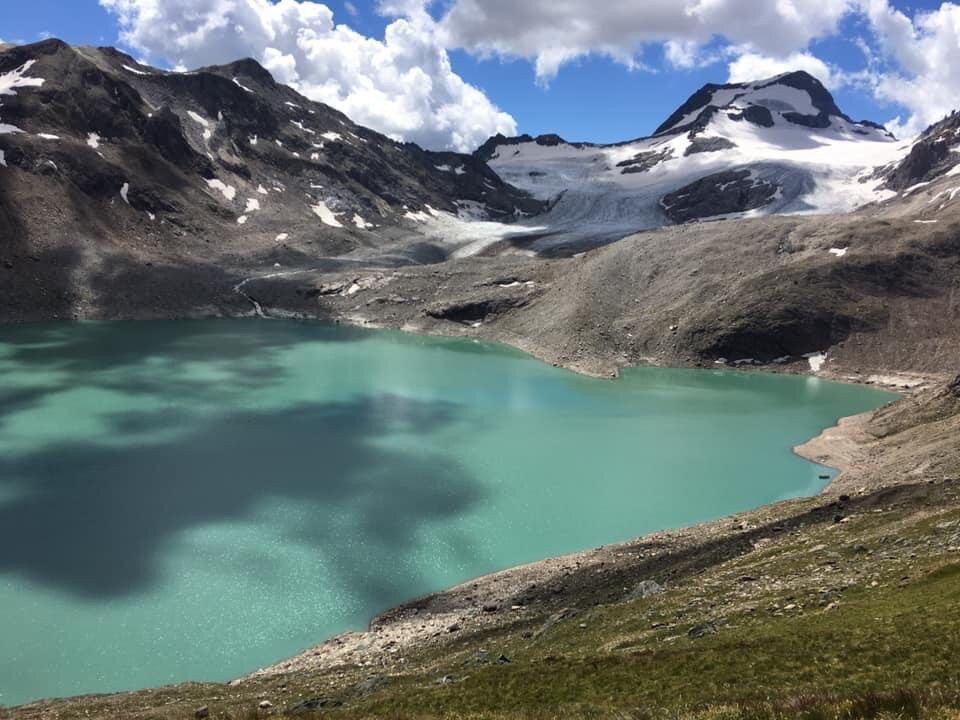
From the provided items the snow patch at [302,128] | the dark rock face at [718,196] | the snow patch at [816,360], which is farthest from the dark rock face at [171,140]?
the dark rock face at [718,196]

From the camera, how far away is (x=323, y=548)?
29859 millimetres

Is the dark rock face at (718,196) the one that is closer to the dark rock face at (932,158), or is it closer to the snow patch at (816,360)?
the dark rock face at (932,158)

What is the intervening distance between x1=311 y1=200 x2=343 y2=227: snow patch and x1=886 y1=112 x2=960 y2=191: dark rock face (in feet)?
402

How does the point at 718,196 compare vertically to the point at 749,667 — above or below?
above

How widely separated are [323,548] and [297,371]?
126 ft

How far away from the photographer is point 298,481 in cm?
3775

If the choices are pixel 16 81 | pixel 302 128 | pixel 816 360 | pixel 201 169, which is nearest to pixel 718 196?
pixel 302 128

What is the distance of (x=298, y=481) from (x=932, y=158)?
165m

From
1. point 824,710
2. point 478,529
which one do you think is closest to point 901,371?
point 478,529

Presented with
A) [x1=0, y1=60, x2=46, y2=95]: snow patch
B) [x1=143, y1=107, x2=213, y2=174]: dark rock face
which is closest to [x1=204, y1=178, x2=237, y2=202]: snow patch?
[x1=143, y1=107, x2=213, y2=174]: dark rock face

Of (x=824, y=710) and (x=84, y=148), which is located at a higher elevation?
(x=84, y=148)

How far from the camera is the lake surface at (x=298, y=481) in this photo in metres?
24.7

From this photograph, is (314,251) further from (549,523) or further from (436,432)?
(549,523)

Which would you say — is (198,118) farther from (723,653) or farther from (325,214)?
(723,653)
